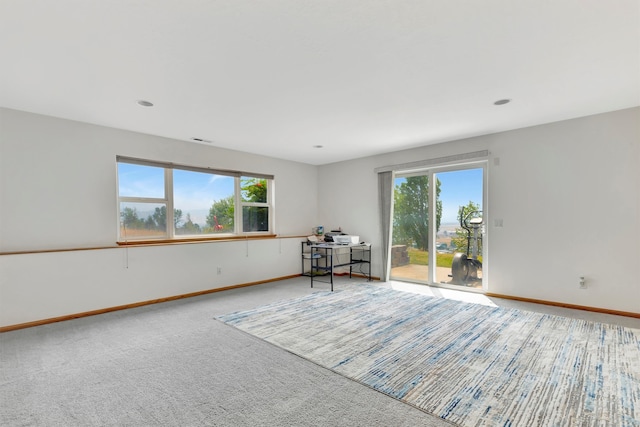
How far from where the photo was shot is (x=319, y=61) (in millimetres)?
2379

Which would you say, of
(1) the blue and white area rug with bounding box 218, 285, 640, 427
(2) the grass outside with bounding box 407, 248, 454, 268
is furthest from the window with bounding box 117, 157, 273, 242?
(2) the grass outside with bounding box 407, 248, 454, 268

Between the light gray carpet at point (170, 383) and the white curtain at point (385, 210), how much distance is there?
3359 millimetres

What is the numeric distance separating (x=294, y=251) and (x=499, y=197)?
12.5 feet

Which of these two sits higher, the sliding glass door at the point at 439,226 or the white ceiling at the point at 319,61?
the white ceiling at the point at 319,61

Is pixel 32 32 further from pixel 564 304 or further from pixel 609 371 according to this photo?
pixel 564 304

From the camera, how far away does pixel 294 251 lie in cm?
620

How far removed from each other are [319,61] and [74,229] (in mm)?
3705

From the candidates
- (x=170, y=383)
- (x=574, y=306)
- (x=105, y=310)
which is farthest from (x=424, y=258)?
(x=105, y=310)

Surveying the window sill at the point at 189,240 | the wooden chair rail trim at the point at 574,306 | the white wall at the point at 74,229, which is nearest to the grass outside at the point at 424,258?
the wooden chair rail trim at the point at 574,306

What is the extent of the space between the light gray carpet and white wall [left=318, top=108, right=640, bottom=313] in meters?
3.32

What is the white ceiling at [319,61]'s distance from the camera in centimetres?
181

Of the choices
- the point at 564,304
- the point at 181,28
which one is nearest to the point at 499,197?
the point at 564,304

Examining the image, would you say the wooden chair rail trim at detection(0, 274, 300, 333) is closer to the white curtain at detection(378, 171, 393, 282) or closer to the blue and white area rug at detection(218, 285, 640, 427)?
the blue and white area rug at detection(218, 285, 640, 427)

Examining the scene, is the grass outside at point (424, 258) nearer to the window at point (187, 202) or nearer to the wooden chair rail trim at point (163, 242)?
the wooden chair rail trim at point (163, 242)
